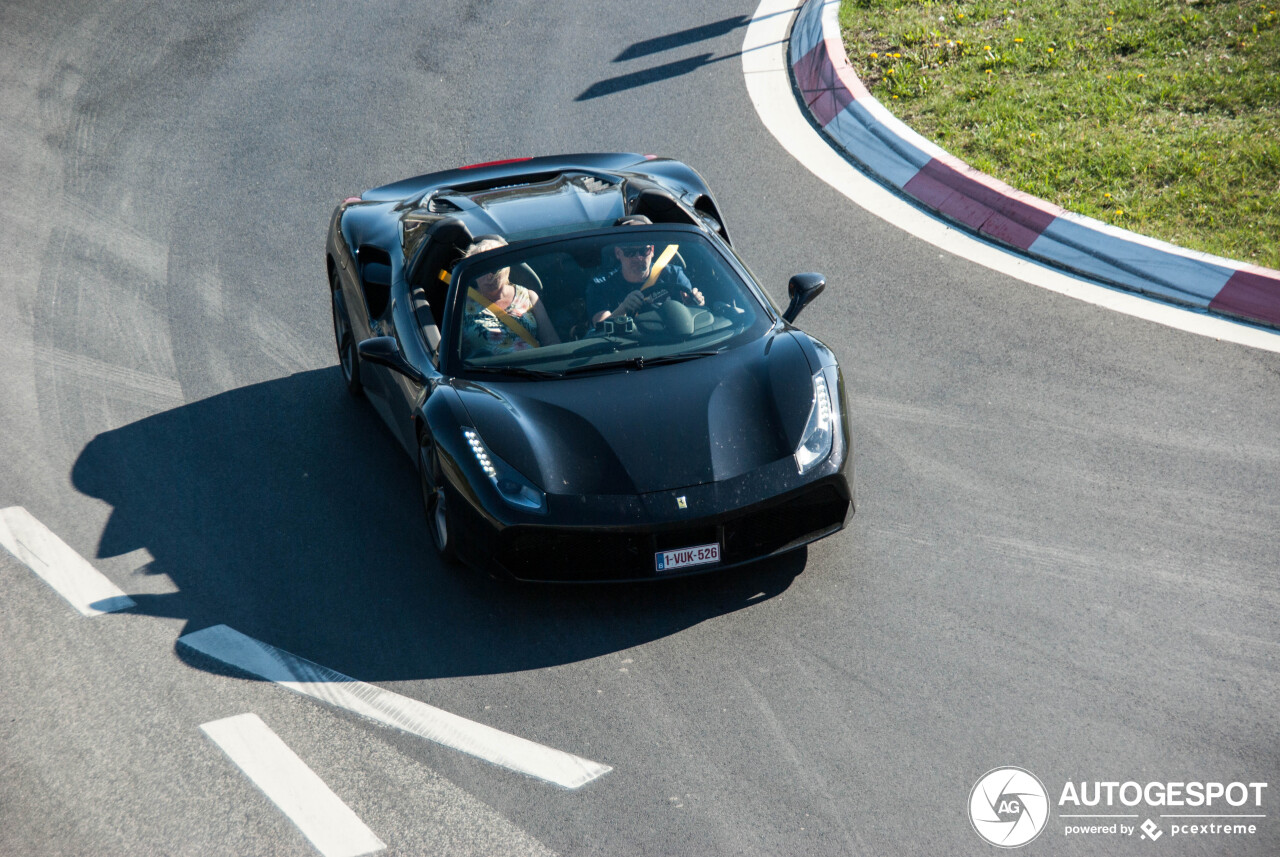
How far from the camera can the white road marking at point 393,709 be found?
13.5 ft

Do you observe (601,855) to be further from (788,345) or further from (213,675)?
(788,345)

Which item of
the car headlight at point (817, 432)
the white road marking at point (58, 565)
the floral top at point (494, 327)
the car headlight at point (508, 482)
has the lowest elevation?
the white road marking at point (58, 565)

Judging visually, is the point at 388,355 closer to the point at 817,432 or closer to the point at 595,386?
the point at 595,386

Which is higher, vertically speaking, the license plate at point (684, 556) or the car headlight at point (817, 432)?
the car headlight at point (817, 432)

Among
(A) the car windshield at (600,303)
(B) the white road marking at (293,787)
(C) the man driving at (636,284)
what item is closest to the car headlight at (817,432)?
(A) the car windshield at (600,303)

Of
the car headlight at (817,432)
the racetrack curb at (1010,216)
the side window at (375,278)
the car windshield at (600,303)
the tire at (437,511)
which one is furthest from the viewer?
the racetrack curb at (1010,216)

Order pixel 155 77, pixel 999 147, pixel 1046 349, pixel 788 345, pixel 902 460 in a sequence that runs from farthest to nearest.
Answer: pixel 155 77 < pixel 999 147 < pixel 1046 349 < pixel 902 460 < pixel 788 345

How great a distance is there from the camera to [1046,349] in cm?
679

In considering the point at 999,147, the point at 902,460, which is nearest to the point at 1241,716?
the point at 902,460

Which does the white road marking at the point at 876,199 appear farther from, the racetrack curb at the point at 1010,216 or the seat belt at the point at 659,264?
the seat belt at the point at 659,264

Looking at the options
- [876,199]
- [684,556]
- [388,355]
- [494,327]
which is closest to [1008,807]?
[684,556]

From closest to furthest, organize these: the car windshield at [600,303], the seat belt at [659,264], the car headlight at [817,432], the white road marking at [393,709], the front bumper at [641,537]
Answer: the white road marking at [393,709] → the front bumper at [641,537] → the car headlight at [817,432] → the car windshield at [600,303] → the seat belt at [659,264]

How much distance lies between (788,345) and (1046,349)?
7.21 feet

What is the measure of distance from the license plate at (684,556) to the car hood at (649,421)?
A: 0.83 ft
